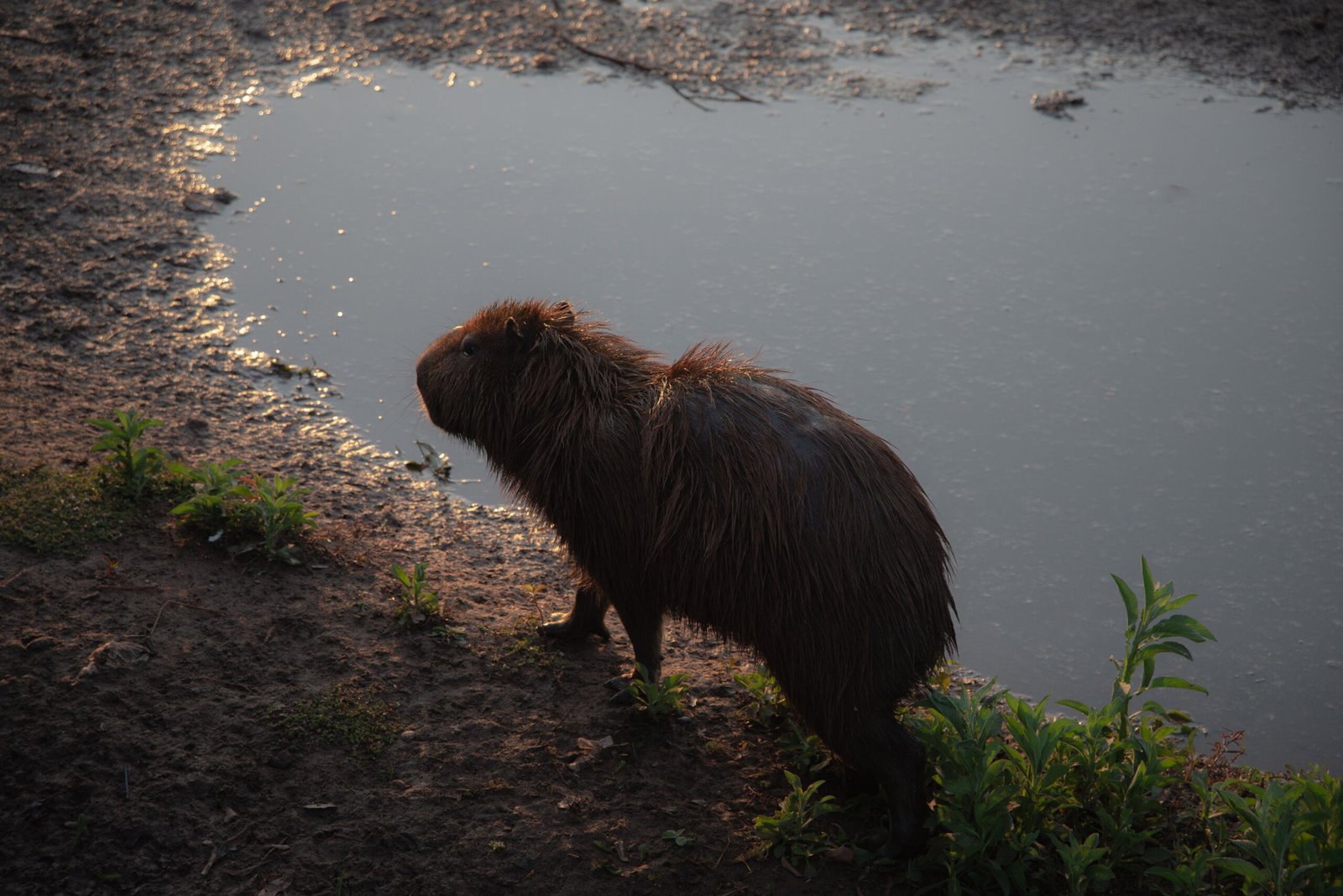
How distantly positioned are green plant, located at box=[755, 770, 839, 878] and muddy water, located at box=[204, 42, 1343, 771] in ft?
3.40

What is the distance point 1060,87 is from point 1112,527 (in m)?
3.87

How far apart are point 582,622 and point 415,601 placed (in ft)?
1.79

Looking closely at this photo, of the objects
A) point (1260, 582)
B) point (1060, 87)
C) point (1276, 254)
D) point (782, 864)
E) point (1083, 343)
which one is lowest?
point (782, 864)

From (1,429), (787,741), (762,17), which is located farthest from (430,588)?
(762,17)

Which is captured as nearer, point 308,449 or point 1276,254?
point 308,449

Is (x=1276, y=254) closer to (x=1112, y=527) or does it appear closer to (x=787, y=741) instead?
(x=1112, y=527)

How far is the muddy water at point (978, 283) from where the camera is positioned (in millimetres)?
4047

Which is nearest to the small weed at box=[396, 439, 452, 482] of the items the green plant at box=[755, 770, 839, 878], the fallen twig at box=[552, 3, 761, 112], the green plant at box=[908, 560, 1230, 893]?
the green plant at box=[755, 770, 839, 878]

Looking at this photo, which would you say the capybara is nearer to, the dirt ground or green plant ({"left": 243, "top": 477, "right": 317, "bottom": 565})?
the dirt ground

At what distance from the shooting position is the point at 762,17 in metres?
7.65

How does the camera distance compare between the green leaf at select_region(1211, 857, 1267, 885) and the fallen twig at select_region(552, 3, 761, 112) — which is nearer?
the green leaf at select_region(1211, 857, 1267, 885)

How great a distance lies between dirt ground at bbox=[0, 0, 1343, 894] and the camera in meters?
2.90

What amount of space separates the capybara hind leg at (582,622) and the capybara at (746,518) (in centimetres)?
8

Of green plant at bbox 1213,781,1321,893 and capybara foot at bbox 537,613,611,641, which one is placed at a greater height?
green plant at bbox 1213,781,1321,893
